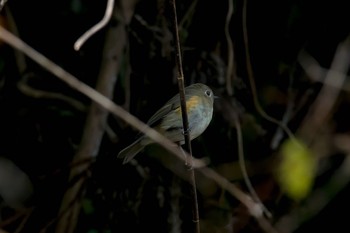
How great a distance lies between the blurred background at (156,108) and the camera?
3.68 m

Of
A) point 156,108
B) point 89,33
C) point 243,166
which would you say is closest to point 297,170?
point 243,166

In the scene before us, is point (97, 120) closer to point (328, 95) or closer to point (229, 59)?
point (229, 59)

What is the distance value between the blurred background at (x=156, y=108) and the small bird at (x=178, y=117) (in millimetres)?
250

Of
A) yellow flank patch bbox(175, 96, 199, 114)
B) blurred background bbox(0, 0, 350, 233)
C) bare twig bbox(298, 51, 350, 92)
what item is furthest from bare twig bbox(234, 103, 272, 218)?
bare twig bbox(298, 51, 350, 92)

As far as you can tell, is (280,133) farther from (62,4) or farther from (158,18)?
(62,4)

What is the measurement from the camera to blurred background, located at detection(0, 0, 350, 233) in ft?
12.1

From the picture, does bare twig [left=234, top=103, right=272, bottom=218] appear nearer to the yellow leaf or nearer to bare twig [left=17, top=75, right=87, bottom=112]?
the yellow leaf

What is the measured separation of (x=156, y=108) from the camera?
3830 mm

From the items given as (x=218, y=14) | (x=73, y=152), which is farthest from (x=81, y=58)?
(x=218, y=14)

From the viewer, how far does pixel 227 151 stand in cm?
398

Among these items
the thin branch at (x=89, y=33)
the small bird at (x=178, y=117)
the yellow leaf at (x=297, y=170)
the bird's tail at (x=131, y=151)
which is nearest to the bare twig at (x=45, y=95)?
the small bird at (x=178, y=117)

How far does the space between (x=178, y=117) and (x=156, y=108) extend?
458mm

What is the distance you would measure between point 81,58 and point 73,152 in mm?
545

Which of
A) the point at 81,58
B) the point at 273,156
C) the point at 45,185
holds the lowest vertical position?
the point at 273,156
